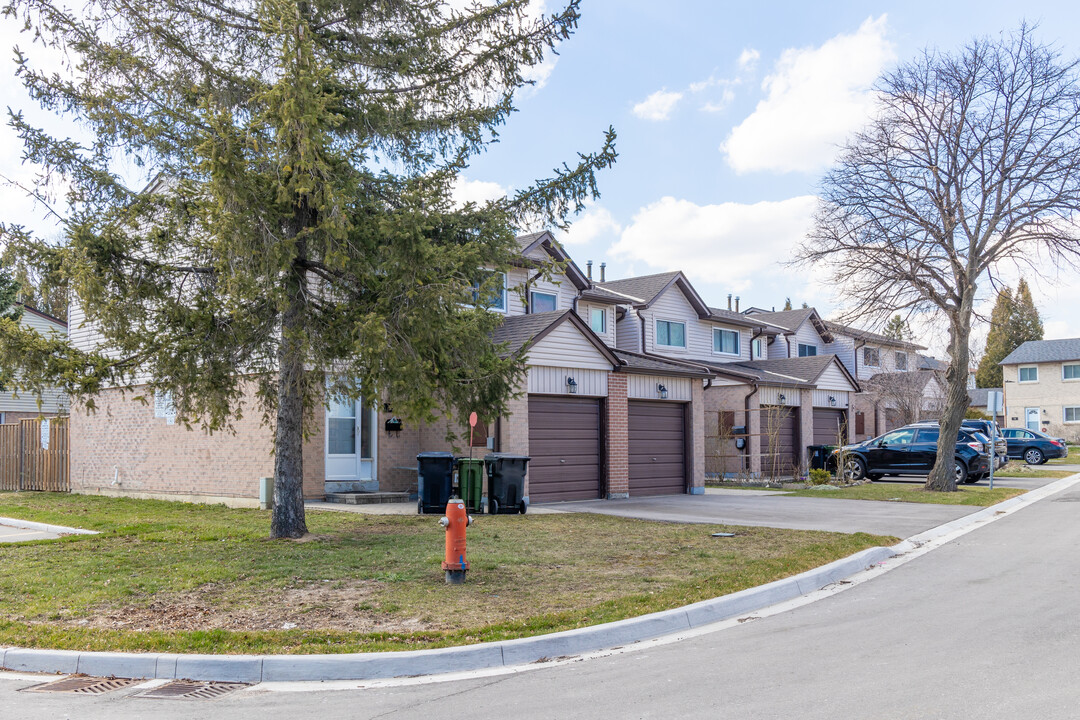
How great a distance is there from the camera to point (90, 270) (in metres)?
10.1

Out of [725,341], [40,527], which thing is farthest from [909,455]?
[40,527]

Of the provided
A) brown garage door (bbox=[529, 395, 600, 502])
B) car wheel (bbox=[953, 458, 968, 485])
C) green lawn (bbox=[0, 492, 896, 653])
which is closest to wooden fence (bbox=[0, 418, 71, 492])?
green lawn (bbox=[0, 492, 896, 653])

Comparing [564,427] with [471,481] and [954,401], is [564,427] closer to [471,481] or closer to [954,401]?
[471,481]

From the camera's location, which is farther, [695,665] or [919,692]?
[695,665]

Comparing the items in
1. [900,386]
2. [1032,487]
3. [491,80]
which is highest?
[491,80]

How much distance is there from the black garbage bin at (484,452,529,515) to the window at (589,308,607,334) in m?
12.4

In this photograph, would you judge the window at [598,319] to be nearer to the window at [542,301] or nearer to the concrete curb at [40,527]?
the window at [542,301]

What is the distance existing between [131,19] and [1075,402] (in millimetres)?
59480

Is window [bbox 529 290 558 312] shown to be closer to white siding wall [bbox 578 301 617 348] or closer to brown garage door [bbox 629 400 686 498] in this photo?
white siding wall [bbox 578 301 617 348]

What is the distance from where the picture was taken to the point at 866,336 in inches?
1570

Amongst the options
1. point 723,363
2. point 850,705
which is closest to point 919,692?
point 850,705

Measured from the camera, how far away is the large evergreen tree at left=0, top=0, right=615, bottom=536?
10.1 metres

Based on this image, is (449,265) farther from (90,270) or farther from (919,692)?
(919,692)

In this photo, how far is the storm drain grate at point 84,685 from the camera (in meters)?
5.94
